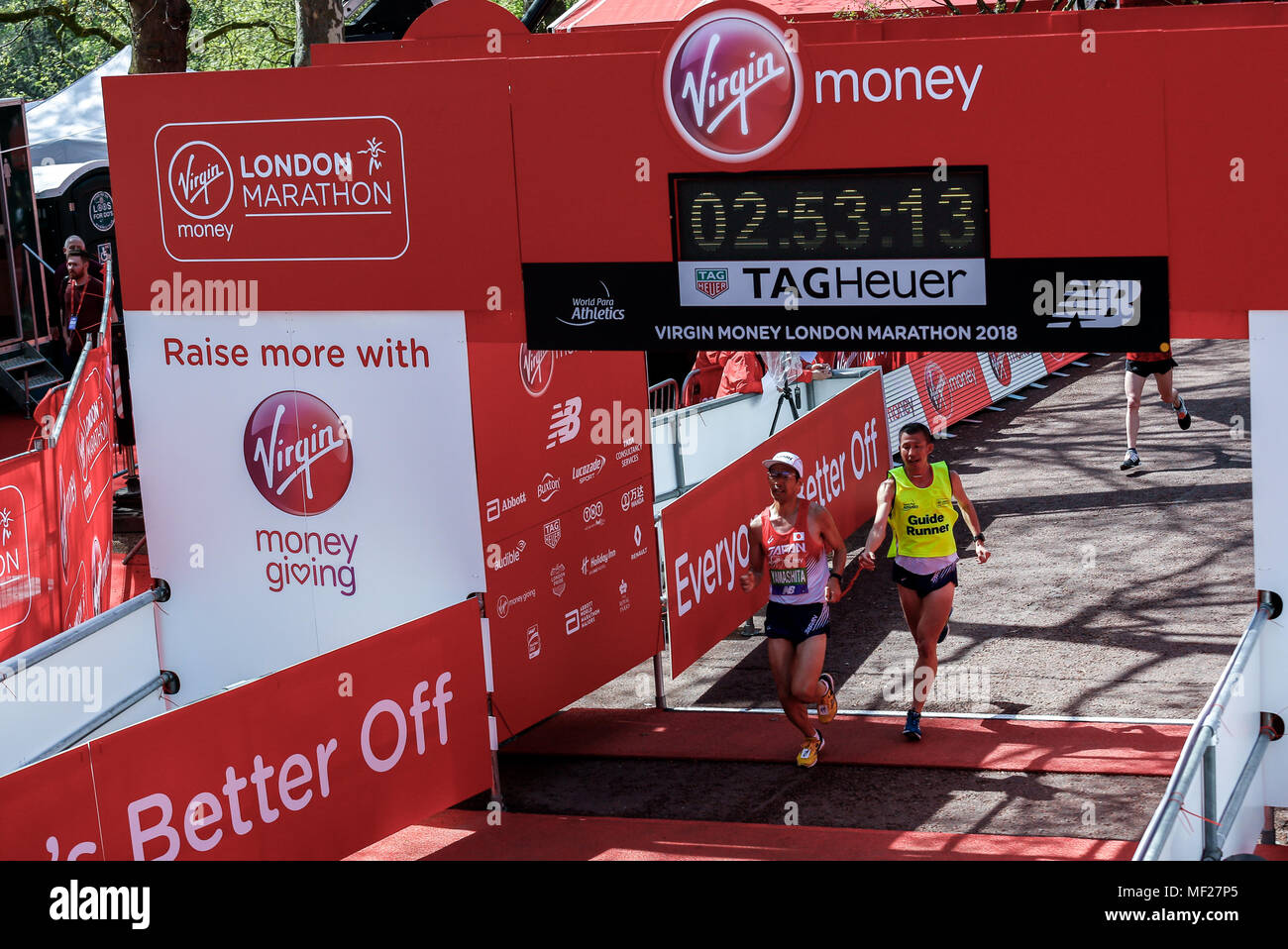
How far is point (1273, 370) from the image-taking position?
720 cm

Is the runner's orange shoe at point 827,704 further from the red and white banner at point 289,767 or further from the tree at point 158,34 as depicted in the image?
the tree at point 158,34

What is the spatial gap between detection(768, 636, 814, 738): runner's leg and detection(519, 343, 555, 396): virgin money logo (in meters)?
2.22

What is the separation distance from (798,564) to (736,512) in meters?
2.32

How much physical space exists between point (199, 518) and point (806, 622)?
3.98 metres

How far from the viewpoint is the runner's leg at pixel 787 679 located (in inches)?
365

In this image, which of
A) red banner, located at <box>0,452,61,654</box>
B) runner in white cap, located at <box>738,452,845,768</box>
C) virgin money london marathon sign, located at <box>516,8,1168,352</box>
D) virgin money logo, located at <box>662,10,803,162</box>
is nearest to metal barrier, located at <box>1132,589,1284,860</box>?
virgin money london marathon sign, located at <box>516,8,1168,352</box>

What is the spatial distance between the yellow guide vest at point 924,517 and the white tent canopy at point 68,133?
17.7 m

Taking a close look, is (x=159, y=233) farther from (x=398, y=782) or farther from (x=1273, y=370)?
(x=1273, y=370)

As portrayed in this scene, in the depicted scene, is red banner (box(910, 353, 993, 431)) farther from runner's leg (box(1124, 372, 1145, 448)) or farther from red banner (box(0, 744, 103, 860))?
red banner (box(0, 744, 103, 860))

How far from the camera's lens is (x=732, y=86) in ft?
25.7

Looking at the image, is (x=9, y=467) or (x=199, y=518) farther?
(x=9, y=467)

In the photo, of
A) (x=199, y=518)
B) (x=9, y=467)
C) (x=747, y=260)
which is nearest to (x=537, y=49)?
(x=747, y=260)
